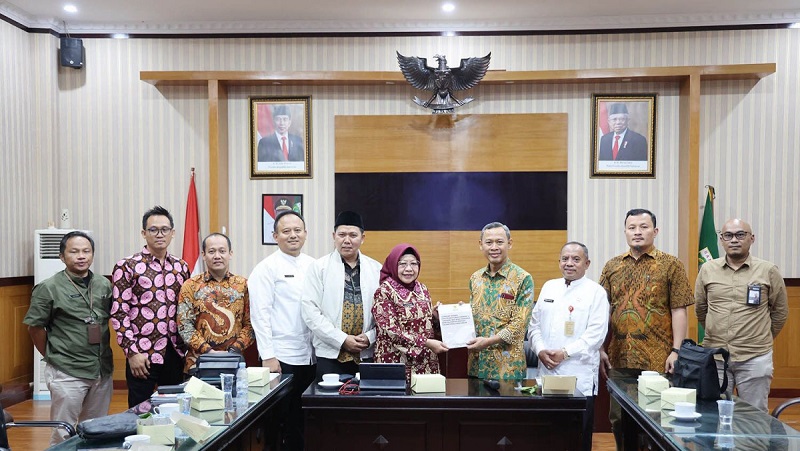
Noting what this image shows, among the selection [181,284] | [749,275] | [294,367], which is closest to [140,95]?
[181,284]

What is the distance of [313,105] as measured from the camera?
7090mm

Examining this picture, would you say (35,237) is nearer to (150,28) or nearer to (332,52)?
(150,28)

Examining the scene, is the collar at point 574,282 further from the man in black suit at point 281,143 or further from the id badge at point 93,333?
the man in black suit at point 281,143

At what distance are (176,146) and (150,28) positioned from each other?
1223mm

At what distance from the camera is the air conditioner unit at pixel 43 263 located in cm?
645

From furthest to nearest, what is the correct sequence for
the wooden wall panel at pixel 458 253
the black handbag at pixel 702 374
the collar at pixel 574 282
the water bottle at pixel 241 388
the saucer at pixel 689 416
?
the wooden wall panel at pixel 458 253, the collar at pixel 574 282, the black handbag at pixel 702 374, the water bottle at pixel 241 388, the saucer at pixel 689 416

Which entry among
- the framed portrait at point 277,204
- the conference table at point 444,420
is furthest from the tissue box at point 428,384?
the framed portrait at point 277,204

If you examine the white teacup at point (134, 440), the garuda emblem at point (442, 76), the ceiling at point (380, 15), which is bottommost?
the white teacup at point (134, 440)

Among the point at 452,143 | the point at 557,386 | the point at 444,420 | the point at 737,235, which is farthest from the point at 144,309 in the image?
the point at 452,143

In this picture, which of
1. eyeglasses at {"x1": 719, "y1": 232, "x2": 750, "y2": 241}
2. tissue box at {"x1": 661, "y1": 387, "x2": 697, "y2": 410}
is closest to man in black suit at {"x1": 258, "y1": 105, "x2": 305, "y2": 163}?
eyeglasses at {"x1": 719, "y1": 232, "x2": 750, "y2": 241}

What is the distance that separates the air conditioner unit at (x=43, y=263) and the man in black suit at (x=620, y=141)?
533cm

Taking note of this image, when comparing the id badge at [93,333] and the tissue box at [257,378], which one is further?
the id badge at [93,333]

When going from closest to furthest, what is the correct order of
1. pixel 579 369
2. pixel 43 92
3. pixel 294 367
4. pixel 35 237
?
1. pixel 579 369
2. pixel 294 367
3. pixel 35 237
4. pixel 43 92

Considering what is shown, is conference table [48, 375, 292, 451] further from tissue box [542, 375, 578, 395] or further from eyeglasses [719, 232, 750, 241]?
eyeglasses [719, 232, 750, 241]
